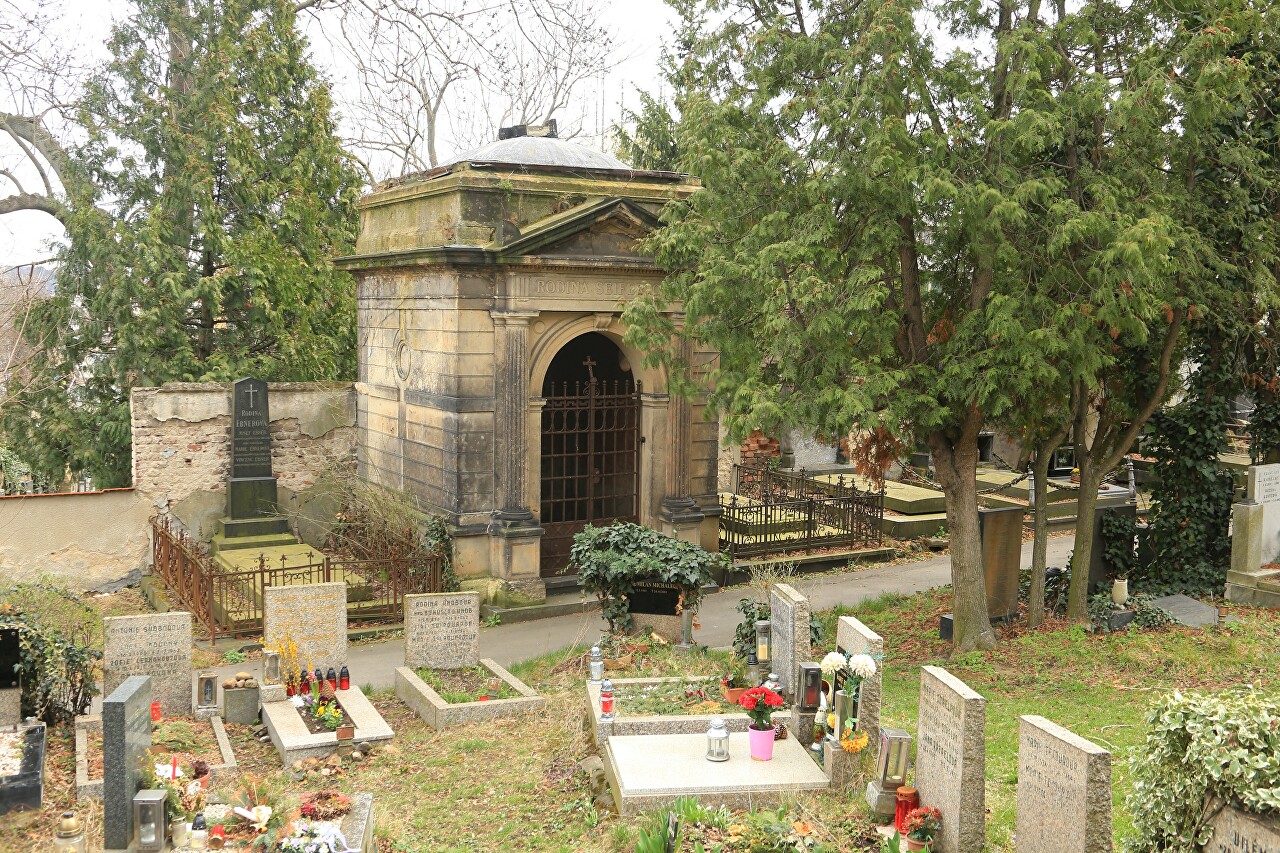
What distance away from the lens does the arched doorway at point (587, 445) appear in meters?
16.5

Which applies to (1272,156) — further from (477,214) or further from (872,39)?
(477,214)

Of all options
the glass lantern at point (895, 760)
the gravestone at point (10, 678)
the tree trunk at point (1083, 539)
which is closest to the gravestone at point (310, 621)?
the gravestone at point (10, 678)

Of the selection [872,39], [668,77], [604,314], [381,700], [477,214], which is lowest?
[381,700]

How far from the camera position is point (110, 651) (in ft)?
34.0

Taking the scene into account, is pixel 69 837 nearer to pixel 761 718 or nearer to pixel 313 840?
pixel 313 840

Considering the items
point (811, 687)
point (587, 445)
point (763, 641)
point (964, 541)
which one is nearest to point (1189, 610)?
point (964, 541)

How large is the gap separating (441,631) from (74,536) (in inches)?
297

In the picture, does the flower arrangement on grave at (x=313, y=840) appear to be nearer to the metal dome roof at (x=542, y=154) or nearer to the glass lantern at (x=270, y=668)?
the glass lantern at (x=270, y=668)

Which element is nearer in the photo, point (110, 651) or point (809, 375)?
point (110, 651)

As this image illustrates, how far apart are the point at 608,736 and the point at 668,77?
56.2 feet

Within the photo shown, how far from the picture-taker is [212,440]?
17.4 meters

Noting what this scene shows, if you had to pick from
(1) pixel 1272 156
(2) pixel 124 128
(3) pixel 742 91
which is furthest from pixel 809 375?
(2) pixel 124 128

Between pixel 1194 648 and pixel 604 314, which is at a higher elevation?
pixel 604 314

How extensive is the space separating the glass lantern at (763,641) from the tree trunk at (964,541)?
10.6 feet
